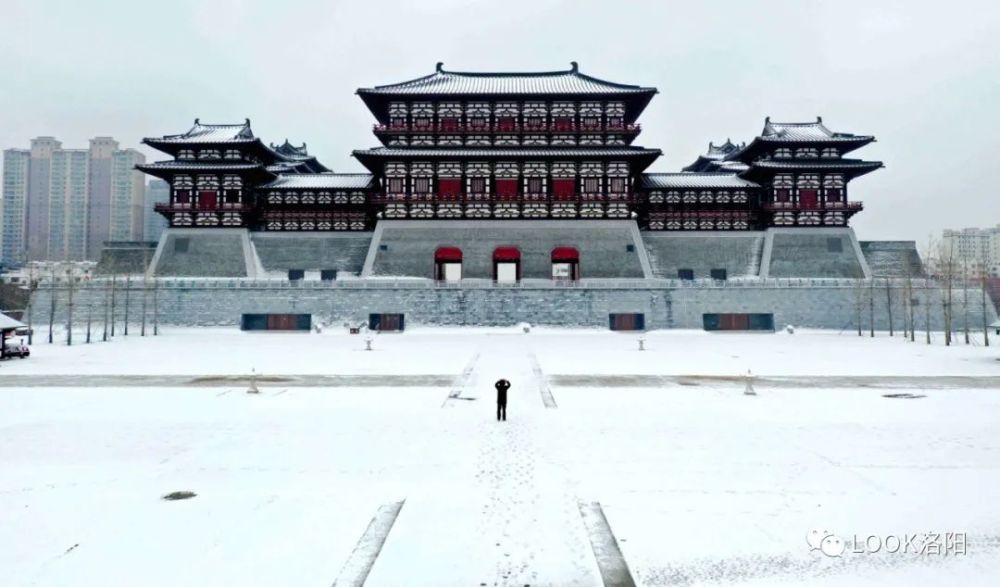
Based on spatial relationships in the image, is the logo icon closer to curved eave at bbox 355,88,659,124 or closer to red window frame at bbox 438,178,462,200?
red window frame at bbox 438,178,462,200

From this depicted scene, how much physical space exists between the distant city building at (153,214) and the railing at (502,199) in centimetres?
10459

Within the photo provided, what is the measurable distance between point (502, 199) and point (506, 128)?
659 centimetres

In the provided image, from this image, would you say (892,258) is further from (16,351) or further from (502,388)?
(16,351)

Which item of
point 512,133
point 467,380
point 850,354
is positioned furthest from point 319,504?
point 512,133

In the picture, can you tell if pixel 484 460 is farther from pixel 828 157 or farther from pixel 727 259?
pixel 828 157

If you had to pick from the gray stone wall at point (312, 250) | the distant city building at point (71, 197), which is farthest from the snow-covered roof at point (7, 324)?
the distant city building at point (71, 197)

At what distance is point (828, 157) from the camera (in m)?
49.5

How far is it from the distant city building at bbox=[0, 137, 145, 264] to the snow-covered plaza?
130322 mm

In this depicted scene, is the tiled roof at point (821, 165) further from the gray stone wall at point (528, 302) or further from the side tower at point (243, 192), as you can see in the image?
the side tower at point (243, 192)

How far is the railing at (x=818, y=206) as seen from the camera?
48625 mm

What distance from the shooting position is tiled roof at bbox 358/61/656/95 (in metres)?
48.2

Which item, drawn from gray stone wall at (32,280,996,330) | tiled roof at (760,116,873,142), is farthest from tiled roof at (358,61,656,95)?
gray stone wall at (32,280,996,330)

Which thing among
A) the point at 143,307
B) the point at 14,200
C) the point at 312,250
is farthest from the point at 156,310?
the point at 14,200

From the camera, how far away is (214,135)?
168 ft
